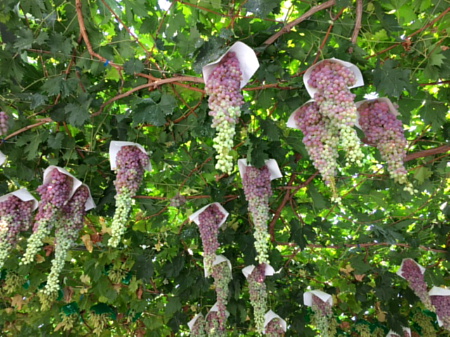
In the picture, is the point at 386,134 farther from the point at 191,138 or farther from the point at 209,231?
the point at 191,138

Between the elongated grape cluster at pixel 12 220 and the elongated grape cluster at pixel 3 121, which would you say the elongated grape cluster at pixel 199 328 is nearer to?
the elongated grape cluster at pixel 12 220

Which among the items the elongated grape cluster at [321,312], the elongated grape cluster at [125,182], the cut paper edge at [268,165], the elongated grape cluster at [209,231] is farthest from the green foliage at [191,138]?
the elongated grape cluster at [321,312]

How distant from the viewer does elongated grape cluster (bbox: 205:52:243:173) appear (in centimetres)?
153

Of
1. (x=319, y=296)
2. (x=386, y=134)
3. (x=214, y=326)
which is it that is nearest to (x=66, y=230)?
(x=386, y=134)

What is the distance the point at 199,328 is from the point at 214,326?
0.18 metres

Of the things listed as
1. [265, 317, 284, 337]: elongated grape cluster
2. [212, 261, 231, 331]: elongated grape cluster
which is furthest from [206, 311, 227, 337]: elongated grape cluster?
[212, 261, 231, 331]: elongated grape cluster

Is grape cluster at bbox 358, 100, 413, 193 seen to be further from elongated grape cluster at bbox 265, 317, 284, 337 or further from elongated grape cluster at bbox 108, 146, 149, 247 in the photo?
elongated grape cluster at bbox 265, 317, 284, 337

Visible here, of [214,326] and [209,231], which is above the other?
[209,231]

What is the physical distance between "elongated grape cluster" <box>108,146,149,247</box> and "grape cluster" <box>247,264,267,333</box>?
4.72 ft

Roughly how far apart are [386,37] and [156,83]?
126 centimetres

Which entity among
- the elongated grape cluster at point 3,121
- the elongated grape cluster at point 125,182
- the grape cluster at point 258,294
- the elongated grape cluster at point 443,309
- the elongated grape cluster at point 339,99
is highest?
the elongated grape cluster at point 339,99

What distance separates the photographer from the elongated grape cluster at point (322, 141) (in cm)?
167

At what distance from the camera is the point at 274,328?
145 inches

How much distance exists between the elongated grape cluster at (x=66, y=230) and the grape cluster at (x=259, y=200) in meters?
0.90
